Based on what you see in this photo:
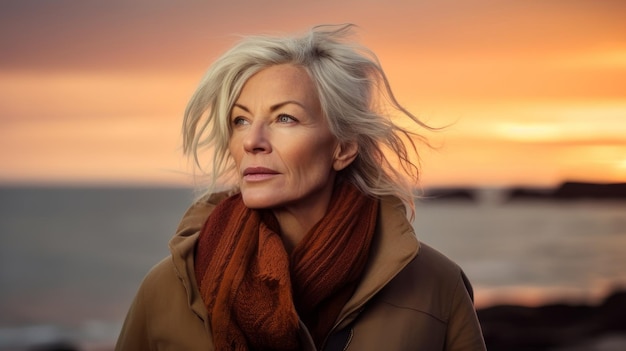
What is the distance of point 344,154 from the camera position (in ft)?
10.3

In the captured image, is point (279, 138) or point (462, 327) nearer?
point (279, 138)

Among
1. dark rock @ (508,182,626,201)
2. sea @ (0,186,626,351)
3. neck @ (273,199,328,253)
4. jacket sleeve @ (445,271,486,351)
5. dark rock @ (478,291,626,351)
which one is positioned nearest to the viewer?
neck @ (273,199,328,253)

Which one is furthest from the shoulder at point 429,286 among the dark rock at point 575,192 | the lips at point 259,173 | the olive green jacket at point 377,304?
the dark rock at point 575,192

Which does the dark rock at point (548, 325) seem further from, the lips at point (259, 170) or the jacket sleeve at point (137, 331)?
the lips at point (259, 170)

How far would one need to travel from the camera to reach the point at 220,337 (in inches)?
113

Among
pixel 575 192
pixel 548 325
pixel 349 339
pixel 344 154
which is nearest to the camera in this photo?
pixel 349 339

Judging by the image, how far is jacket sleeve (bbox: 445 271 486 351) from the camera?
3.17m

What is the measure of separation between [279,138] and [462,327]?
0.76m

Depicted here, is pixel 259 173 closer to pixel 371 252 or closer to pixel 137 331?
pixel 371 252

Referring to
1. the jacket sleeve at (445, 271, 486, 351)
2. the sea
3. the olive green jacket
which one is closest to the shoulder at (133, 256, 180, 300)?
the olive green jacket

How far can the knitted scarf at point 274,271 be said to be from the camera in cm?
286

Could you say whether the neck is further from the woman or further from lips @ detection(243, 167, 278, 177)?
lips @ detection(243, 167, 278, 177)

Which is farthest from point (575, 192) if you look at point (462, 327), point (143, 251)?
point (462, 327)

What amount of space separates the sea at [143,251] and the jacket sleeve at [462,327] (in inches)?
407
